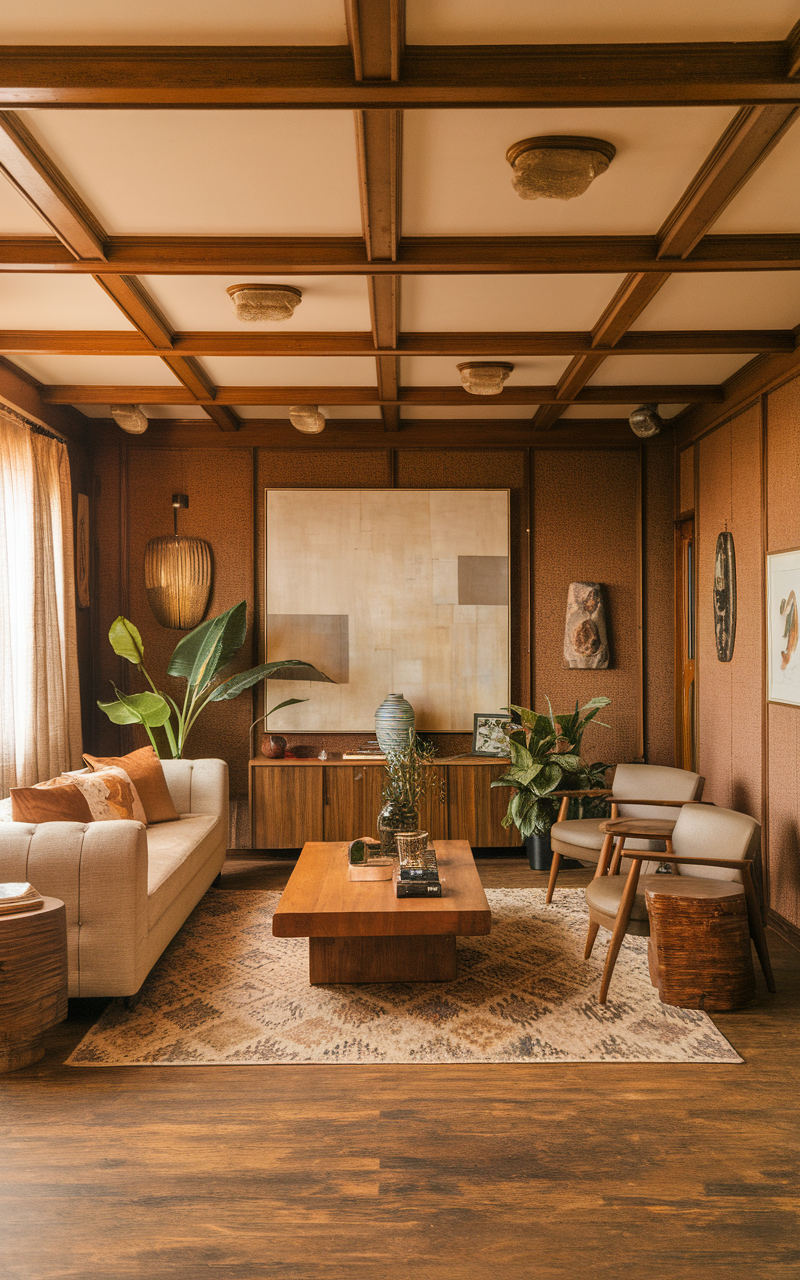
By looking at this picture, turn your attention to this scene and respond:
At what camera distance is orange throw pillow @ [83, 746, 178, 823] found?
177 inches

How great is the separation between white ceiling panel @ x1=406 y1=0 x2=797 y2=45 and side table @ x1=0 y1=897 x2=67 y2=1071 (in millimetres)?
2768

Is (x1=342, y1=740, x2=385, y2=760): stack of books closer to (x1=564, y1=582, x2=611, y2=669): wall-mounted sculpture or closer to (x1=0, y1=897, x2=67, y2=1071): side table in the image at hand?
(x1=564, y1=582, x2=611, y2=669): wall-mounted sculpture

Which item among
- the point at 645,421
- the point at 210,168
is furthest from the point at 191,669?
the point at 210,168

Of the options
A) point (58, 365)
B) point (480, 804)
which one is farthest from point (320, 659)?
point (58, 365)

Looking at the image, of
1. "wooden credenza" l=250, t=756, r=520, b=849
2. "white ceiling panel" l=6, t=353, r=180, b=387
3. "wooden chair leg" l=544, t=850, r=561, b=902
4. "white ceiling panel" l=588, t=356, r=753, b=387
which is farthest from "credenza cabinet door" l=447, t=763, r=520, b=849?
"white ceiling panel" l=6, t=353, r=180, b=387

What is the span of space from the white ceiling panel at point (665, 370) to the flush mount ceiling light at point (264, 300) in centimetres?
182

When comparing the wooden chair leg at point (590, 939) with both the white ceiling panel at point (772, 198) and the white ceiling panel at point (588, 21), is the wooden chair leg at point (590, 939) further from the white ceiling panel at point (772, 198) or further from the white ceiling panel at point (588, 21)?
the white ceiling panel at point (588, 21)

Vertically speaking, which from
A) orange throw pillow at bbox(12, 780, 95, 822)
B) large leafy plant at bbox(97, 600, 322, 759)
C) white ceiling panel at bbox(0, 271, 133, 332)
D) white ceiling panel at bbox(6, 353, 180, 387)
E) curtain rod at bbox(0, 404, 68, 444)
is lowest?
orange throw pillow at bbox(12, 780, 95, 822)

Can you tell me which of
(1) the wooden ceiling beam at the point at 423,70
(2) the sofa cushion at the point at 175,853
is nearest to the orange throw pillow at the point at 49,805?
(2) the sofa cushion at the point at 175,853

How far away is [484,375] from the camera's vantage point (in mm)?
4422

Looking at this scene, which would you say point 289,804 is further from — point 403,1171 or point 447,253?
point 447,253

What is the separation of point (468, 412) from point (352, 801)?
264cm

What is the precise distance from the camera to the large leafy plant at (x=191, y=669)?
5324mm

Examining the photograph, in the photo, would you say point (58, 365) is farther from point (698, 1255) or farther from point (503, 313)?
point (698, 1255)
